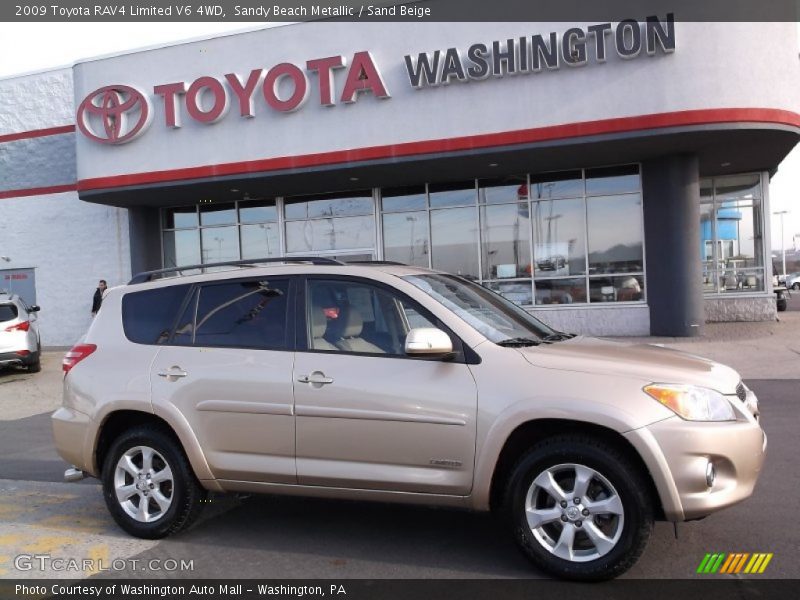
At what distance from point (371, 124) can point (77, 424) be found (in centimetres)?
1112

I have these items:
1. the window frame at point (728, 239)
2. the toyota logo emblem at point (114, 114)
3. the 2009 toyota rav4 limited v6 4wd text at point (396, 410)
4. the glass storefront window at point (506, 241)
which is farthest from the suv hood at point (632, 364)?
the toyota logo emblem at point (114, 114)

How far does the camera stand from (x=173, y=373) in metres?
4.84

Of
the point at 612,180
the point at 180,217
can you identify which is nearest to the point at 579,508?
the point at 612,180

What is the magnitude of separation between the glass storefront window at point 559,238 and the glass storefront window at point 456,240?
4.77 feet

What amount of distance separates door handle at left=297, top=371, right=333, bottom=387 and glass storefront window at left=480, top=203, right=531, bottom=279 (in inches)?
504

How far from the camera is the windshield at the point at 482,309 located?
4507 mm

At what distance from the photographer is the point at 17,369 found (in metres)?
15.8

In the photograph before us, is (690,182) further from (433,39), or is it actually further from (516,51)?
(433,39)

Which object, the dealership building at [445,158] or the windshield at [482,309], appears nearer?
the windshield at [482,309]

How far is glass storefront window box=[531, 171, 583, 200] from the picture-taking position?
16.3m

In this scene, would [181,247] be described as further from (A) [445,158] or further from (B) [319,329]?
(B) [319,329]

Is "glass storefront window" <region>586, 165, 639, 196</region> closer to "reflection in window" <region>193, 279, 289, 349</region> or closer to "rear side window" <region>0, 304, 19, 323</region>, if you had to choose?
"rear side window" <region>0, 304, 19, 323</region>

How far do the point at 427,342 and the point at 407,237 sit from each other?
13.7 meters

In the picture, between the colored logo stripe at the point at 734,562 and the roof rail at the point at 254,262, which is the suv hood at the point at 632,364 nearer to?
the colored logo stripe at the point at 734,562
